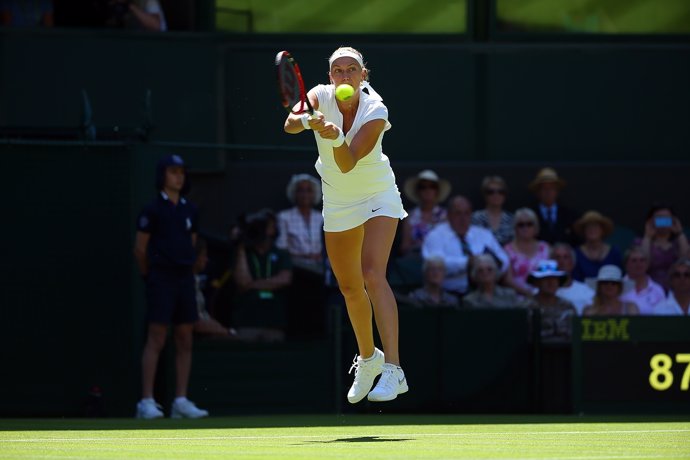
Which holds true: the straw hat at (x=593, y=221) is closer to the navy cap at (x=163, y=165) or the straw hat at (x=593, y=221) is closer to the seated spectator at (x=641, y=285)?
the seated spectator at (x=641, y=285)

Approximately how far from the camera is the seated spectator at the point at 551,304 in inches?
466

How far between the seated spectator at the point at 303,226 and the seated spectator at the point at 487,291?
1.28m

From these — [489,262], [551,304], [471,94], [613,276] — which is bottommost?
[551,304]

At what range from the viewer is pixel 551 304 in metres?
12.2

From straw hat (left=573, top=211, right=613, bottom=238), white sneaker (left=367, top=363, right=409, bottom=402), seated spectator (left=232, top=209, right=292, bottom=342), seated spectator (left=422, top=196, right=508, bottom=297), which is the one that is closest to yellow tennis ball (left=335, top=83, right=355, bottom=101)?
white sneaker (left=367, top=363, right=409, bottom=402)

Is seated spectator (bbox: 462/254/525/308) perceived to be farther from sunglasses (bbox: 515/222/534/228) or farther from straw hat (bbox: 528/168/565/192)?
straw hat (bbox: 528/168/565/192)

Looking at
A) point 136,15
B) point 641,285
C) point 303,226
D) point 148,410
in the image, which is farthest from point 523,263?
point 136,15

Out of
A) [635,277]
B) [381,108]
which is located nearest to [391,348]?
[381,108]

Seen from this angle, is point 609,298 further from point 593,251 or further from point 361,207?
point 361,207

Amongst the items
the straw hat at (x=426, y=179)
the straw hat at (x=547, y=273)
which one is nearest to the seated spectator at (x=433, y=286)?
the straw hat at (x=547, y=273)

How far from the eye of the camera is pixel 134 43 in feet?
47.0

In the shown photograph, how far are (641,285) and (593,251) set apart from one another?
0.80 m

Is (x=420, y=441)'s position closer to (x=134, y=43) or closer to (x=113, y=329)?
(x=113, y=329)

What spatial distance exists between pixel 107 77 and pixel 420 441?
741cm
